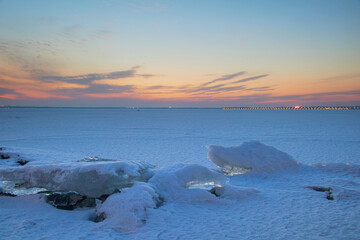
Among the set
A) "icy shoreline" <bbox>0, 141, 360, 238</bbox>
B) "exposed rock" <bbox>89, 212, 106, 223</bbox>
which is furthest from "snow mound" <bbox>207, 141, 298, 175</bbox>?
"exposed rock" <bbox>89, 212, 106, 223</bbox>

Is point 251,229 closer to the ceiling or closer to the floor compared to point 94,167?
closer to the floor

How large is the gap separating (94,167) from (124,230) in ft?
6.81

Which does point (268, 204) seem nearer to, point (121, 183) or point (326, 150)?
point (121, 183)

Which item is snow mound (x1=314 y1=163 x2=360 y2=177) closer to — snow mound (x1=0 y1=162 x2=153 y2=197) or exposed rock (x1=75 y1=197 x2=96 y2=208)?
snow mound (x1=0 y1=162 x2=153 y2=197)

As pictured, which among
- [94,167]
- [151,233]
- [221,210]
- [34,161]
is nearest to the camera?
[151,233]

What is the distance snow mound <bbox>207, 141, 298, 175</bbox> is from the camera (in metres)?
9.12

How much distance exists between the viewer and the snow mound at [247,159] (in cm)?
912

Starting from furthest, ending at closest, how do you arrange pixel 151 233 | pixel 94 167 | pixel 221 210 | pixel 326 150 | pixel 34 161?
1. pixel 326 150
2. pixel 34 161
3. pixel 94 167
4. pixel 221 210
5. pixel 151 233

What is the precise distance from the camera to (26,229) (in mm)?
4965

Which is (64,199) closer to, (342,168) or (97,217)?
(97,217)

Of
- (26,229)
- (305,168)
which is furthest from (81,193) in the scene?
(305,168)

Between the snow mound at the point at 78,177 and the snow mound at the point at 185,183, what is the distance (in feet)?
2.46

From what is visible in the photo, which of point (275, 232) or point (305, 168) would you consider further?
point (305, 168)

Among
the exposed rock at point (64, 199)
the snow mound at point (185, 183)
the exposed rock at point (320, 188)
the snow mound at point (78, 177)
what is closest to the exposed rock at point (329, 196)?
the exposed rock at point (320, 188)
